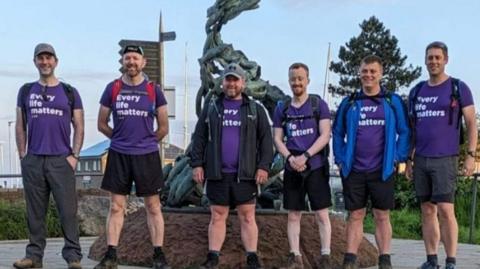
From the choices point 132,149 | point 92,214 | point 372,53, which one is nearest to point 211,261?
point 132,149

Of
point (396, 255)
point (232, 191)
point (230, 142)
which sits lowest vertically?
point (396, 255)

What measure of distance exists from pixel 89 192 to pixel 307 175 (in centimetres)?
1031

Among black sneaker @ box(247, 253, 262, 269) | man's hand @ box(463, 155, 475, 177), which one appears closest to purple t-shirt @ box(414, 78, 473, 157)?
man's hand @ box(463, 155, 475, 177)

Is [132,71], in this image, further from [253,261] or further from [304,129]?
[253,261]

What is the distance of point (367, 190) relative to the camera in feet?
21.2

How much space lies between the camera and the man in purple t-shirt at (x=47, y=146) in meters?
6.71

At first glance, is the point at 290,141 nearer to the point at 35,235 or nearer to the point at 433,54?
the point at 433,54

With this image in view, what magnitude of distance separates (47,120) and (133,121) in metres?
0.79

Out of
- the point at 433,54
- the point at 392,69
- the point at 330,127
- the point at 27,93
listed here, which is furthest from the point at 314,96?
the point at 392,69

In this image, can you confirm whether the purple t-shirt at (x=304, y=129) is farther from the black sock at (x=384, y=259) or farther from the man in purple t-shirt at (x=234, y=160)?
the black sock at (x=384, y=259)

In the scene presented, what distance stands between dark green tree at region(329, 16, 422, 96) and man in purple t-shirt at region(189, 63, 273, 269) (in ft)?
Answer: 121

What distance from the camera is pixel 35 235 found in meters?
6.93

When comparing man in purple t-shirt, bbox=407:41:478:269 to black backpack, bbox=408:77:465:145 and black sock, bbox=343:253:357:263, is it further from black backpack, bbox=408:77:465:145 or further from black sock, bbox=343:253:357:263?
black sock, bbox=343:253:357:263

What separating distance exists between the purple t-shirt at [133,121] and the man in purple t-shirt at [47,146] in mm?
480
